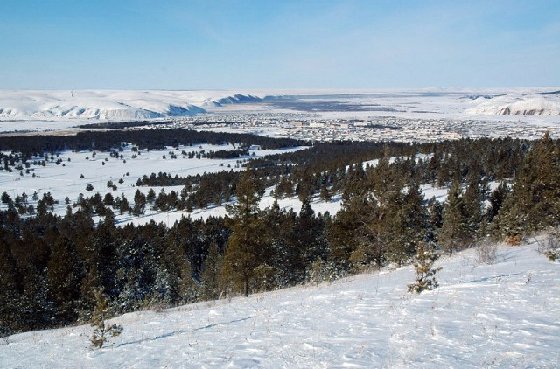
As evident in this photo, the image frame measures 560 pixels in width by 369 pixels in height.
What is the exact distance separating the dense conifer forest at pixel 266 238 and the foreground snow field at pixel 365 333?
251 centimetres

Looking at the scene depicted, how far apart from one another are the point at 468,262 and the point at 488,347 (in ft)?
27.9

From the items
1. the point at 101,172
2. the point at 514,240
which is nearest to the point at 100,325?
the point at 514,240

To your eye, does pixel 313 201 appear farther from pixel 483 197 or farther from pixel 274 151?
pixel 274 151

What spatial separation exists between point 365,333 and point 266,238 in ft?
58.2

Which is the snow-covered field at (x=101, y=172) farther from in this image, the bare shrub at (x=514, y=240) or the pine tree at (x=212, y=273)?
the bare shrub at (x=514, y=240)

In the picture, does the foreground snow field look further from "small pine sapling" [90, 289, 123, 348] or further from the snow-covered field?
the snow-covered field

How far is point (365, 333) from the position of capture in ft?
27.2

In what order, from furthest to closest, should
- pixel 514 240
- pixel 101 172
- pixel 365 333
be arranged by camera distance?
pixel 101 172 < pixel 514 240 < pixel 365 333

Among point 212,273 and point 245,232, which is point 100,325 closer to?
point 245,232

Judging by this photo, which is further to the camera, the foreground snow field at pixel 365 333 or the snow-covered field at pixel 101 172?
the snow-covered field at pixel 101 172

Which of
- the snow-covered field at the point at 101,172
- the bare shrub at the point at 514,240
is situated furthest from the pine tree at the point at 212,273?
the snow-covered field at the point at 101,172

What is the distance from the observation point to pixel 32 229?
77375mm

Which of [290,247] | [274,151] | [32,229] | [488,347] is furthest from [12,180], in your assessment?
[488,347]

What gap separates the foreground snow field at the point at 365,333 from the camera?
6910 millimetres
